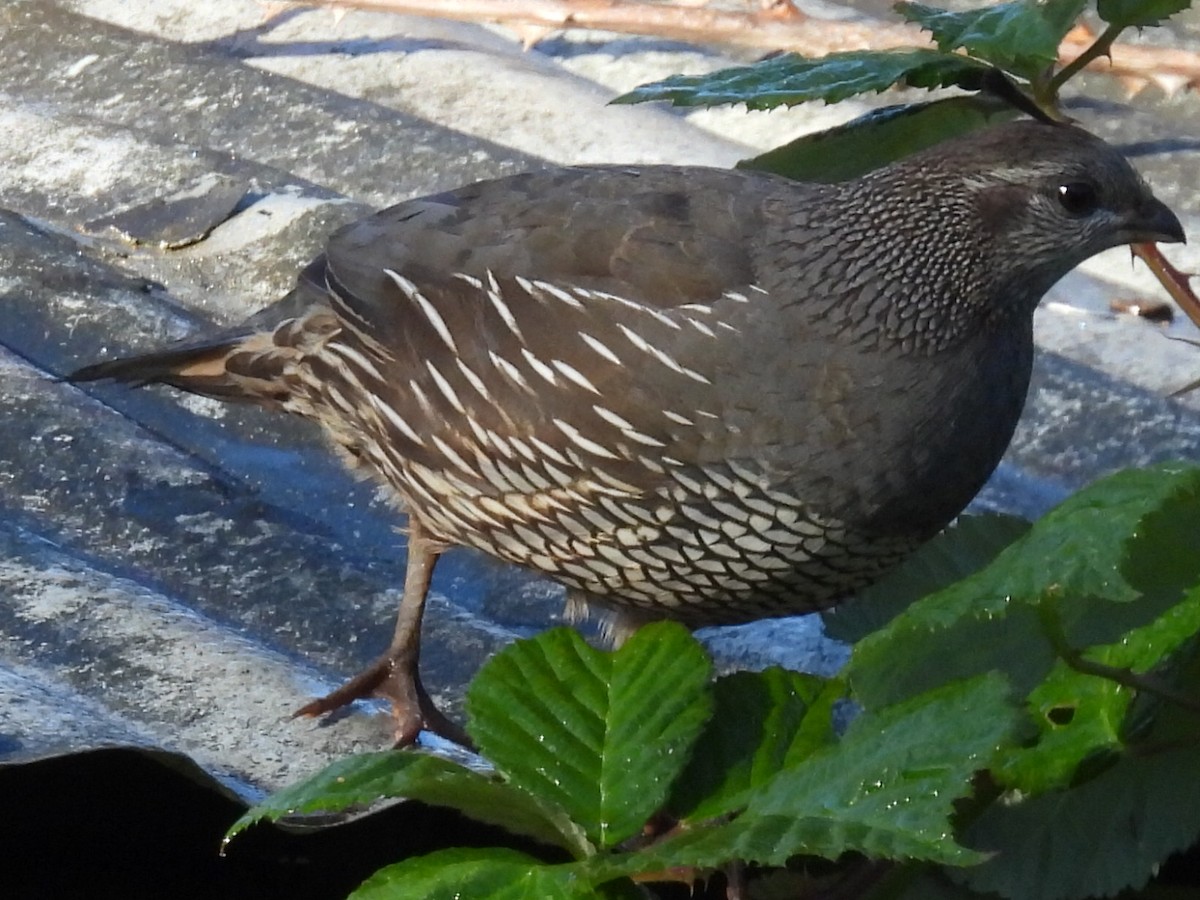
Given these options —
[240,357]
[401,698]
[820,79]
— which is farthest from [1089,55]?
[240,357]

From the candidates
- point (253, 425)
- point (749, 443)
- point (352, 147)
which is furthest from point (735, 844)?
point (352, 147)

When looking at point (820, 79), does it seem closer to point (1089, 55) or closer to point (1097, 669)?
point (1089, 55)

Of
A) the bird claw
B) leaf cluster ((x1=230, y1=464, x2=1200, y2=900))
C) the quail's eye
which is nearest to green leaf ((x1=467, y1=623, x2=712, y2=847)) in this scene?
leaf cluster ((x1=230, y1=464, x2=1200, y2=900))

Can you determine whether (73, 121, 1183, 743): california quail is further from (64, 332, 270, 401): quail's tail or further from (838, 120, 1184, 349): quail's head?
(64, 332, 270, 401): quail's tail

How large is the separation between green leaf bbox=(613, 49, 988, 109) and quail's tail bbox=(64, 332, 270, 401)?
1057 millimetres

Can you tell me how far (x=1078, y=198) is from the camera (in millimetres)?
1986

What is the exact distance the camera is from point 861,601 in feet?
5.13

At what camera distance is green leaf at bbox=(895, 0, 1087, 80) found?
137 cm

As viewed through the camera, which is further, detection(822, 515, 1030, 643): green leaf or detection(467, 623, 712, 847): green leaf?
detection(822, 515, 1030, 643): green leaf

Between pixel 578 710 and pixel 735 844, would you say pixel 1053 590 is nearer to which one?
pixel 735 844

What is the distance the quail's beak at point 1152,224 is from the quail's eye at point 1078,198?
0.05 metres

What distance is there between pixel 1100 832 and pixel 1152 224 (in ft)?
3.52

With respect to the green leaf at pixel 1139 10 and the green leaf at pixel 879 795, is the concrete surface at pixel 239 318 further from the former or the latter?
the green leaf at pixel 1139 10

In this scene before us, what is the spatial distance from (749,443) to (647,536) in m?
0.19
